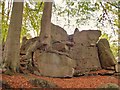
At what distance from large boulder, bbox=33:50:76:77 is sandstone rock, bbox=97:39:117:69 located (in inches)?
66.3

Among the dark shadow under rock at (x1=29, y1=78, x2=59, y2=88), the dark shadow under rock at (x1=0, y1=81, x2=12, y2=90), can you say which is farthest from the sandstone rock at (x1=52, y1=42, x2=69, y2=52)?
the dark shadow under rock at (x1=0, y1=81, x2=12, y2=90)

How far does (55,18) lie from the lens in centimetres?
1164

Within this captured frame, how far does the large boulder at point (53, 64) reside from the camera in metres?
7.51

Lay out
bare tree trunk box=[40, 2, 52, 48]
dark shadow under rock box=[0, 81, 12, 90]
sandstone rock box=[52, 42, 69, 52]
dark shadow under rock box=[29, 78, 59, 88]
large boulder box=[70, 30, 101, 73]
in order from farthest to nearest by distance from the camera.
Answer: large boulder box=[70, 30, 101, 73] < sandstone rock box=[52, 42, 69, 52] < bare tree trunk box=[40, 2, 52, 48] < dark shadow under rock box=[29, 78, 59, 88] < dark shadow under rock box=[0, 81, 12, 90]

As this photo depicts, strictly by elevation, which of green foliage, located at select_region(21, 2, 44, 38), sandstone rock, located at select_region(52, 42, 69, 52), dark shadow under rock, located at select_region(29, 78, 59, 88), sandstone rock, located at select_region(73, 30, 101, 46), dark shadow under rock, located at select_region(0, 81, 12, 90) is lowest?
dark shadow under rock, located at select_region(29, 78, 59, 88)

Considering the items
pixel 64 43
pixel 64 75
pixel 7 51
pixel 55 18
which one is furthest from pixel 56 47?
pixel 55 18

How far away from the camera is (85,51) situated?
915 cm

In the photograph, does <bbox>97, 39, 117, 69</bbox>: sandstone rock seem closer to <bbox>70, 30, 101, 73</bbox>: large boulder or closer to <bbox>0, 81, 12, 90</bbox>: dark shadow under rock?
<bbox>70, 30, 101, 73</bbox>: large boulder

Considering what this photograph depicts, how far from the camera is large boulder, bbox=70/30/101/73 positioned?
28.9ft

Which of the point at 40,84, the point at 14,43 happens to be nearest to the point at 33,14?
the point at 14,43

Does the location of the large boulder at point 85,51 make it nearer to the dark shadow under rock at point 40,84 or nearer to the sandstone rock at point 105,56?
the sandstone rock at point 105,56

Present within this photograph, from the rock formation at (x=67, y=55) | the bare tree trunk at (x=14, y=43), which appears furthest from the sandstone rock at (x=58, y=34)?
the bare tree trunk at (x=14, y=43)

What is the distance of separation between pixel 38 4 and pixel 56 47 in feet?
9.72

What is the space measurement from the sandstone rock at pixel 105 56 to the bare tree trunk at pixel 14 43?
427 centimetres
